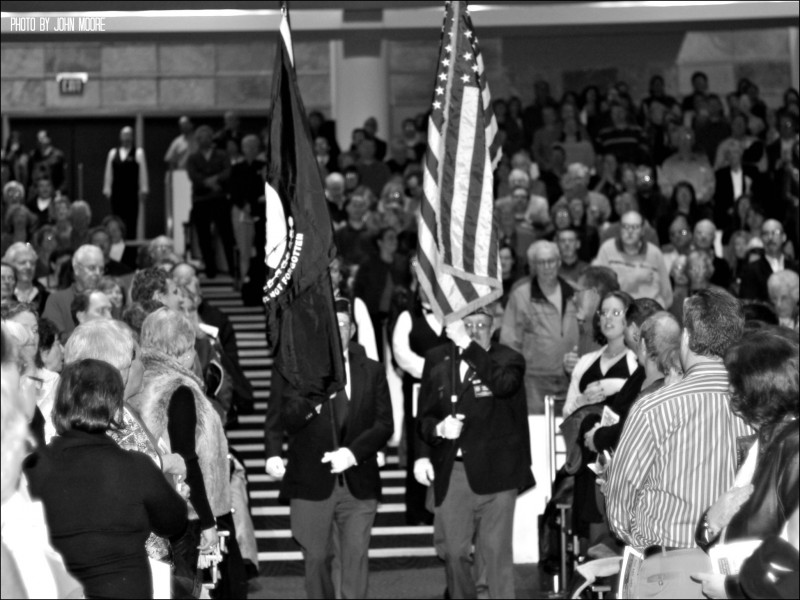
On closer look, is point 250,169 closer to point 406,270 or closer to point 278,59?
point 406,270

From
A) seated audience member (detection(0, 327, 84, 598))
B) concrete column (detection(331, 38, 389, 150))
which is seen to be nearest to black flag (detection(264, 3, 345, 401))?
seated audience member (detection(0, 327, 84, 598))

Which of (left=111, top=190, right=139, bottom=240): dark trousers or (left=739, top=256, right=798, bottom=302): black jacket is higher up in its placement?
(left=111, top=190, right=139, bottom=240): dark trousers

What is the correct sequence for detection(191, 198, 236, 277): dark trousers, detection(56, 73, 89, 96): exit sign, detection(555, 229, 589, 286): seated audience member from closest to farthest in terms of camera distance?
detection(555, 229, 589, 286): seated audience member
detection(191, 198, 236, 277): dark trousers
detection(56, 73, 89, 96): exit sign

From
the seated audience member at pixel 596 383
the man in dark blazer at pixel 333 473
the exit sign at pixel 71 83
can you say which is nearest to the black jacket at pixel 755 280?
the seated audience member at pixel 596 383

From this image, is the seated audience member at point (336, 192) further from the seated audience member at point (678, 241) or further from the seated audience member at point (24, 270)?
the seated audience member at point (24, 270)

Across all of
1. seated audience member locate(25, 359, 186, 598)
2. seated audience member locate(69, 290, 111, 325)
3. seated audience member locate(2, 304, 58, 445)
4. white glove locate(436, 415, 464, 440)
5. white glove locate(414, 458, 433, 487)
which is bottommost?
white glove locate(414, 458, 433, 487)

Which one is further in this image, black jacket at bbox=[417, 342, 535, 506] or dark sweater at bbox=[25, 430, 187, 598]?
black jacket at bbox=[417, 342, 535, 506]

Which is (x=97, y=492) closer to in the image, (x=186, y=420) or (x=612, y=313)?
(x=186, y=420)

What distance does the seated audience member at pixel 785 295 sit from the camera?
36.4ft

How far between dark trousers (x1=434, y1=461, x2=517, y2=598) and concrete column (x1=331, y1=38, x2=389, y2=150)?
12715 mm

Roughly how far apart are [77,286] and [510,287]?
4.10 meters

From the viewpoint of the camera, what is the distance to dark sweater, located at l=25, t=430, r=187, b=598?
5.09 metres

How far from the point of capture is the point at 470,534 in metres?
9.12

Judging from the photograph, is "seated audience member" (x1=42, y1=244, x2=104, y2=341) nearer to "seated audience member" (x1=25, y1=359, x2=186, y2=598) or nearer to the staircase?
the staircase
